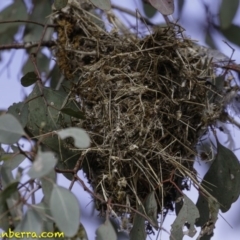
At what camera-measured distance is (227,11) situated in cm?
317

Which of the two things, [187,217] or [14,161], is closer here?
[14,161]

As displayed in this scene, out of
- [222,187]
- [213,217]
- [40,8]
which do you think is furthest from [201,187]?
[40,8]

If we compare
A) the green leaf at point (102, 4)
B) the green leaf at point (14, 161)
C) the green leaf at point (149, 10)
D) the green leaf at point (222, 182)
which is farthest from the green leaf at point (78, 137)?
the green leaf at point (149, 10)

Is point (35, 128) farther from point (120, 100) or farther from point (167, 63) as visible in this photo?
point (167, 63)

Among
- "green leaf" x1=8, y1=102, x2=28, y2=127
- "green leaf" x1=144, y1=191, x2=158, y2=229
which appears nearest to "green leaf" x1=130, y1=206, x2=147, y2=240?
"green leaf" x1=144, y1=191, x2=158, y2=229

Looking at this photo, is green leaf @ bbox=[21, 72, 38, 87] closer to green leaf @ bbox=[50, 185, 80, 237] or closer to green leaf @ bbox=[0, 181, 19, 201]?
green leaf @ bbox=[0, 181, 19, 201]

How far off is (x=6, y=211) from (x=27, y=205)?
0.17 m

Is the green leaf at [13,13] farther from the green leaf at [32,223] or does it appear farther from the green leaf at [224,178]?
the green leaf at [32,223]

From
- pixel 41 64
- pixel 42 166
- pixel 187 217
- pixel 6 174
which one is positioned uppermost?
pixel 41 64

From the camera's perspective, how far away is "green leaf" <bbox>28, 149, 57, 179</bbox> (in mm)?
1556

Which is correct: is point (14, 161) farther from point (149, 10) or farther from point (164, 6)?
point (149, 10)

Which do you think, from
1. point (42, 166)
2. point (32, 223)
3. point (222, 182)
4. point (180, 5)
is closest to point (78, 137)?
point (42, 166)

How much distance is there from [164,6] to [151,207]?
0.60m

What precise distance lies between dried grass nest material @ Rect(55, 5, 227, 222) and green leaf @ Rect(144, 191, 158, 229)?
32 mm
